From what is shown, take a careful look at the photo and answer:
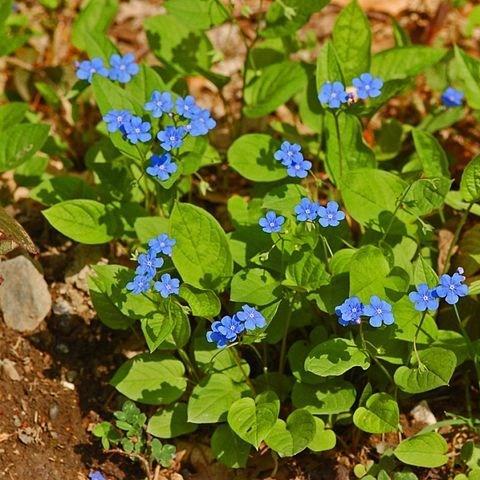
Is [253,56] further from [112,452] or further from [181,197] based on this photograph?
[112,452]

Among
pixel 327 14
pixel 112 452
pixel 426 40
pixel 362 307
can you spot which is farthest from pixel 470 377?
pixel 327 14

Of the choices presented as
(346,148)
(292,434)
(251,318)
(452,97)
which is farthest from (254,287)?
(452,97)

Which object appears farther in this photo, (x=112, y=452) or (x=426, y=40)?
(x=426, y=40)

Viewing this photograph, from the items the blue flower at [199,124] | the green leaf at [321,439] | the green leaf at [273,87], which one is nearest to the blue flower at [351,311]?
the green leaf at [321,439]

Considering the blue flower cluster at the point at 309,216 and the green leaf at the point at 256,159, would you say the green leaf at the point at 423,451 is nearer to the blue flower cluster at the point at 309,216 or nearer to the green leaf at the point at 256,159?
the blue flower cluster at the point at 309,216

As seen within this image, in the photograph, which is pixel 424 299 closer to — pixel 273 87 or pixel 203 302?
pixel 203 302

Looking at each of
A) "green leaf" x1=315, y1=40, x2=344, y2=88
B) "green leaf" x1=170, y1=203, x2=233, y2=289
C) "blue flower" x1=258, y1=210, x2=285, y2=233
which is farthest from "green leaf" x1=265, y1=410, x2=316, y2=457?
"green leaf" x1=315, y1=40, x2=344, y2=88
